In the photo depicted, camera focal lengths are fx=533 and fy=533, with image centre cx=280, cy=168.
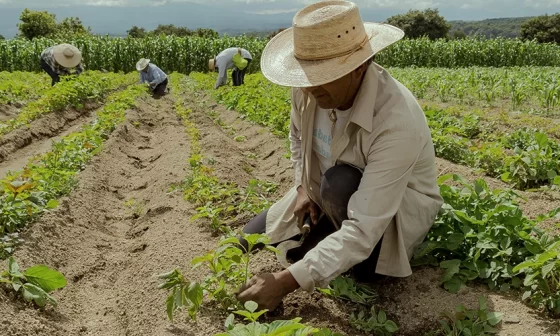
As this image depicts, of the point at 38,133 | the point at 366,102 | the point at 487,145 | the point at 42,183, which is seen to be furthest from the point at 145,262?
the point at 38,133

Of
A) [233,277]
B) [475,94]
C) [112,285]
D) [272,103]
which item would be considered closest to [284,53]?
[233,277]

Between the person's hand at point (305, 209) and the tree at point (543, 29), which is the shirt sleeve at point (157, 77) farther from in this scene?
the tree at point (543, 29)

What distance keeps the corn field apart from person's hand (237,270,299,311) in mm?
23239

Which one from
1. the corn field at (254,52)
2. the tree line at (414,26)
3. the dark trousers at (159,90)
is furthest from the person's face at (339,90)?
the tree line at (414,26)

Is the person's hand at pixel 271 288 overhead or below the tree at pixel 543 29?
overhead

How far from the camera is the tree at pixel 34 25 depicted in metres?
53.3

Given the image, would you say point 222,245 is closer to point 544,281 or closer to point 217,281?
point 217,281

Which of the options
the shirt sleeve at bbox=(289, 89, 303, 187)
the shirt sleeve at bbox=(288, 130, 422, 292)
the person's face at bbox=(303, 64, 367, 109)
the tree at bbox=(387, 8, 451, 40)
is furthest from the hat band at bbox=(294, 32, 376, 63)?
the tree at bbox=(387, 8, 451, 40)

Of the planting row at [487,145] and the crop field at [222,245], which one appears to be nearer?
the crop field at [222,245]

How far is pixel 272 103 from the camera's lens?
28.4 ft

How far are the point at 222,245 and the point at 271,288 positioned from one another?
1051mm

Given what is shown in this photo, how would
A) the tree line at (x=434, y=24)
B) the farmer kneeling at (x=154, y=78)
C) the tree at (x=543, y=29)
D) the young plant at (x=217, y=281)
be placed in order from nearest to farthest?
the young plant at (x=217, y=281) < the farmer kneeling at (x=154, y=78) < the tree at (x=543, y=29) < the tree line at (x=434, y=24)

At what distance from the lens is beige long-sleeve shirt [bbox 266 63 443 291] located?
2323 millimetres

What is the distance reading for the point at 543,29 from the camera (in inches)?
2346
